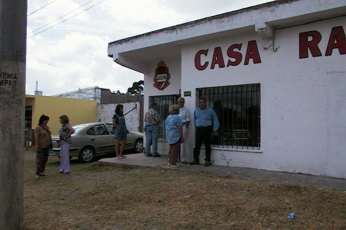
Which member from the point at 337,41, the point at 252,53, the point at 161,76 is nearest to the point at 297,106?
the point at 337,41

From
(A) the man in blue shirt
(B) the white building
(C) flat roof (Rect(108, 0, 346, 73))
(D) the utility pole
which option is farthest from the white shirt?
(D) the utility pole

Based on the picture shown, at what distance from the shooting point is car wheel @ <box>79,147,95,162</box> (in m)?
14.9

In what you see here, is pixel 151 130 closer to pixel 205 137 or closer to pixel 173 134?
pixel 173 134

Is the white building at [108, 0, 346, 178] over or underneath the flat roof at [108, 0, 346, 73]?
underneath

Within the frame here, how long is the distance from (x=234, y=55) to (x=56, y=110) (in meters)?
18.2

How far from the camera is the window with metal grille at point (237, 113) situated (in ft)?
33.2

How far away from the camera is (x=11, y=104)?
5.66 m

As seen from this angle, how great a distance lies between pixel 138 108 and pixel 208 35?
1291cm

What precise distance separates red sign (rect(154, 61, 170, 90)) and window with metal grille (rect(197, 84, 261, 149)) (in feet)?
8.46

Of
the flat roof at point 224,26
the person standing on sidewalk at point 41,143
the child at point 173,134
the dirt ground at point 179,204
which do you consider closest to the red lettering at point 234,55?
the flat roof at point 224,26

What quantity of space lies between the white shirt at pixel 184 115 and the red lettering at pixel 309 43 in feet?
10.8

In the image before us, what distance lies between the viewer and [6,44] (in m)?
5.68

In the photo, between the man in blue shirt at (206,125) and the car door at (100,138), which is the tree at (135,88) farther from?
the man in blue shirt at (206,125)

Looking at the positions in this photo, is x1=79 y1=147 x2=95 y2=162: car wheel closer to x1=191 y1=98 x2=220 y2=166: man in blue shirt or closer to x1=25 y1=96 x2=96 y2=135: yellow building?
x1=191 y1=98 x2=220 y2=166: man in blue shirt
